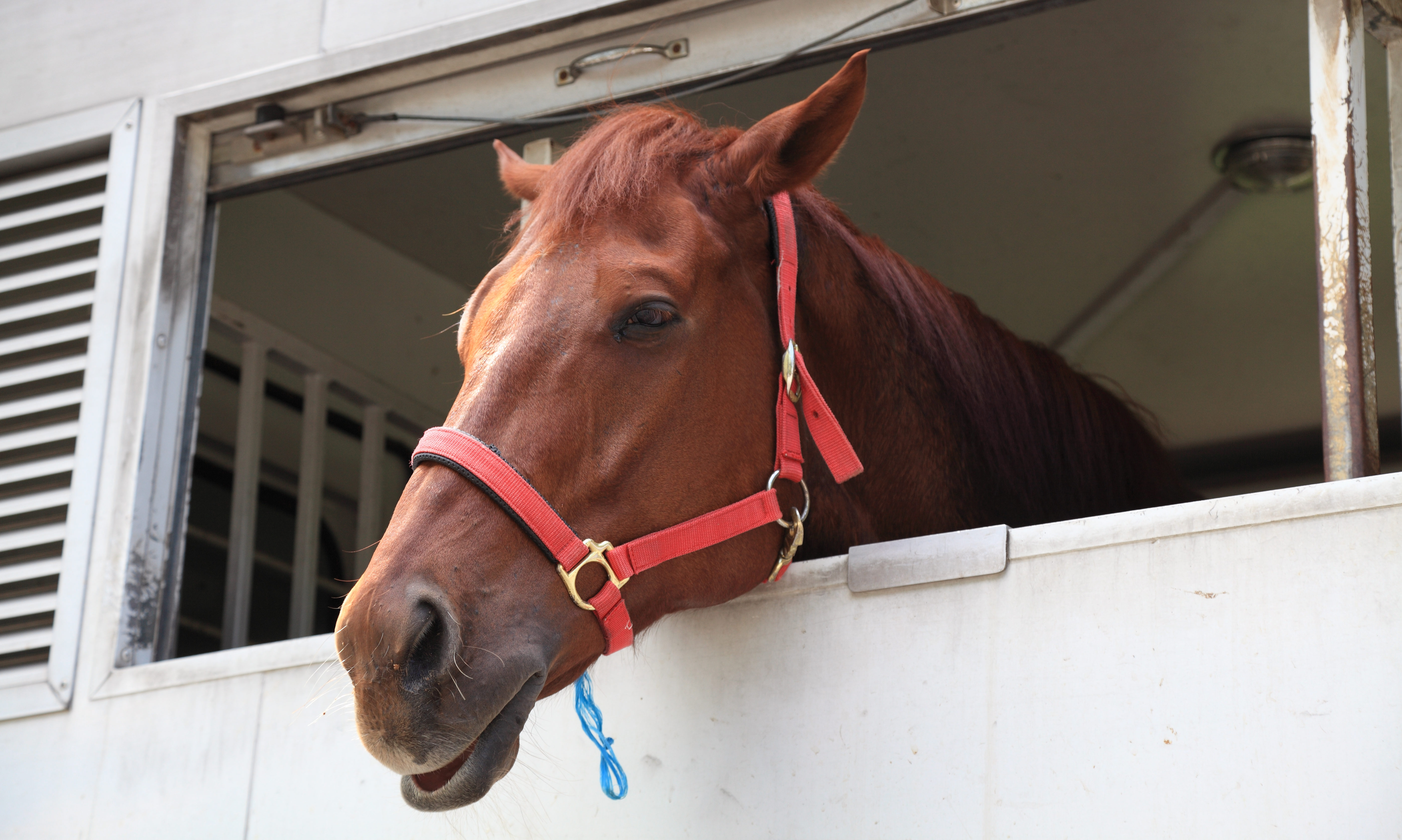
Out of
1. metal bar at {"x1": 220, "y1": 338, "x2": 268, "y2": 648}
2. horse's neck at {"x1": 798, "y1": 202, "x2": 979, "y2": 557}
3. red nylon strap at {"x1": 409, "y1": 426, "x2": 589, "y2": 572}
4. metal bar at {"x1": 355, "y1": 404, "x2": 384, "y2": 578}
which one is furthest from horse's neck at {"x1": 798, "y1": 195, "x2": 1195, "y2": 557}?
metal bar at {"x1": 355, "y1": 404, "x2": 384, "y2": 578}

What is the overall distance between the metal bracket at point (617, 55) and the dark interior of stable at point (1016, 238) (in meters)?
0.14

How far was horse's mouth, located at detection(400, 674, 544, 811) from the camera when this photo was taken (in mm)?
1484

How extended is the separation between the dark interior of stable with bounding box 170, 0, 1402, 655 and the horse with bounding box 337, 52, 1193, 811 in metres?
0.70

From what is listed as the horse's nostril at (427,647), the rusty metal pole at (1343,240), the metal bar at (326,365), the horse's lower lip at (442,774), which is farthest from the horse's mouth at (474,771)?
the metal bar at (326,365)

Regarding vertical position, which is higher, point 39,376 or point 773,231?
point 773,231

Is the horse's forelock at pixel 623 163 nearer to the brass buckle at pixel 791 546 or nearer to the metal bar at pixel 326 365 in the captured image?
the brass buckle at pixel 791 546

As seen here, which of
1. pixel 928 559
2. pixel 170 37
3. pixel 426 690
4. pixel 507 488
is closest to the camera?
pixel 426 690

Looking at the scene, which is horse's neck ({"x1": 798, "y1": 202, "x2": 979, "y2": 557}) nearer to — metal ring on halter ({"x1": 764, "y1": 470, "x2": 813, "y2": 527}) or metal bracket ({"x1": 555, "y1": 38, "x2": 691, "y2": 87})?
metal ring on halter ({"x1": 764, "y1": 470, "x2": 813, "y2": 527})

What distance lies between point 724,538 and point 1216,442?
4.69 meters

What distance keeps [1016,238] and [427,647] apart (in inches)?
141

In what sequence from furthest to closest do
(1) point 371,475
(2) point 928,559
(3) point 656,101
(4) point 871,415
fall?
1. (1) point 371,475
2. (3) point 656,101
3. (4) point 871,415
4. (2) point 928,559

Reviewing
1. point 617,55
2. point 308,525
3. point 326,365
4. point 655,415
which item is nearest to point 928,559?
point 655,415

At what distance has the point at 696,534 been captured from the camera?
1.75m

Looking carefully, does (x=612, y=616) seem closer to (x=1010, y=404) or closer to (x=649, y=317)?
(x=649, y=317)
